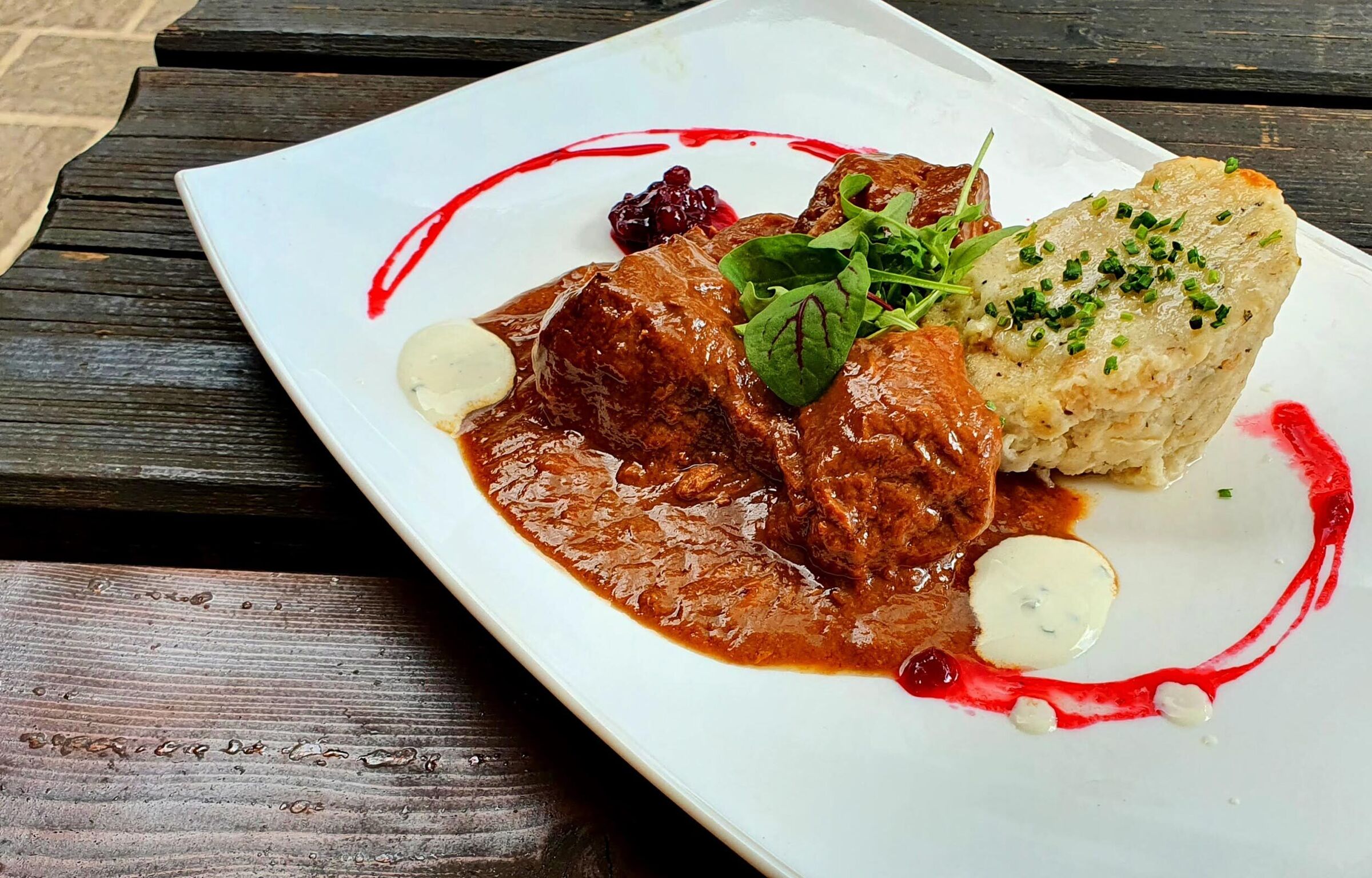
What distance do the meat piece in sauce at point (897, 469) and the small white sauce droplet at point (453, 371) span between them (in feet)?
3.29

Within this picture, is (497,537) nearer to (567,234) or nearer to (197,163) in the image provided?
(567,234)

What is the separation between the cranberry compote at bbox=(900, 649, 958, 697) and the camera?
2.43 metres

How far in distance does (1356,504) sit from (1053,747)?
1240 mm

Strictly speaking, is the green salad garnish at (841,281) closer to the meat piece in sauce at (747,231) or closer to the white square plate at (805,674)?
the meat piece in sauce at (747,231)

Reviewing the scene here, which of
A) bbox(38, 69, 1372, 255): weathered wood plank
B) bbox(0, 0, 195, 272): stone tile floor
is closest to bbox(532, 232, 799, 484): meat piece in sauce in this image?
bbox(38, 69, 1372, 255): weathered wood plank

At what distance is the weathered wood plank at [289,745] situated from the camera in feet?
7.57

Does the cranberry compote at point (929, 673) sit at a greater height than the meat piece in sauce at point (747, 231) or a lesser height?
lesser

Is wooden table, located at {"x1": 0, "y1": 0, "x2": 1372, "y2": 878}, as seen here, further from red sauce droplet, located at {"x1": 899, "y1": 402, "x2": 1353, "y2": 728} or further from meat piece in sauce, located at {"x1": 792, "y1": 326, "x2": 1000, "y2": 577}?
meat piece in sauce, located at {"x1": 792, "y1": 326, "x2": 1000, "y2": 577}

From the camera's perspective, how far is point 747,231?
353 cm

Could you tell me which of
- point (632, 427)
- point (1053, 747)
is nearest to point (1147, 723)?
point (1053, 747)

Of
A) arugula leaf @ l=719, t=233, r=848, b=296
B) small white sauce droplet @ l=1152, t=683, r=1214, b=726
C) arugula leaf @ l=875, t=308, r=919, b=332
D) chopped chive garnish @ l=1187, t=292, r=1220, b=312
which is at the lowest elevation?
small white sauce droplet @ l=1152, t=683, r=1214, b=726

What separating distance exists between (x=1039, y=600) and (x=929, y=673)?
404mm

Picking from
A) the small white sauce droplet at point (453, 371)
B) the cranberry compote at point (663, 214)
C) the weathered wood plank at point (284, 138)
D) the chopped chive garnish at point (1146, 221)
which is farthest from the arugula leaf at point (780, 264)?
the weathered wood plank at point (284, 138)

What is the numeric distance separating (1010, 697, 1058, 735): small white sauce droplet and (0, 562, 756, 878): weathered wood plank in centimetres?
71
